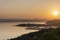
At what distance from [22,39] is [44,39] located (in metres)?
11.3

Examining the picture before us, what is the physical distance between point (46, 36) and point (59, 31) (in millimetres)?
3016

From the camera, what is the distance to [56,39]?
1931 cm

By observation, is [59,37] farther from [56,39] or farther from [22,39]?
[22,39]

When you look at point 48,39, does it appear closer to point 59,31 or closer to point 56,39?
point 56,39

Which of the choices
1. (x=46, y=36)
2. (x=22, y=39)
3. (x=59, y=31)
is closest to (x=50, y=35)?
(x=46, y=36)

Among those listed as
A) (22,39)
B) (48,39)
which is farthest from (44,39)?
(22,39)

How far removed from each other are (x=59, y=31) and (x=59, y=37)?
2.83 meters

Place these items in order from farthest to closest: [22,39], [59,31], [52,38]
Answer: [22,39], [59,31], [52,38]

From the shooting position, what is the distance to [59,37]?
19922mm

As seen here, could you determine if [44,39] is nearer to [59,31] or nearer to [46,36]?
[46,36]

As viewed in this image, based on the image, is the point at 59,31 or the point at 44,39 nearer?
the point at 44,39

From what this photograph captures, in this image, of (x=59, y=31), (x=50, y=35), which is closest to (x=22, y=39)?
(x=59, y=31)

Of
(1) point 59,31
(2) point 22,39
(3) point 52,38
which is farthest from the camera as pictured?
(2) point 22,39

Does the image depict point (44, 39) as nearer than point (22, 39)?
Yes
